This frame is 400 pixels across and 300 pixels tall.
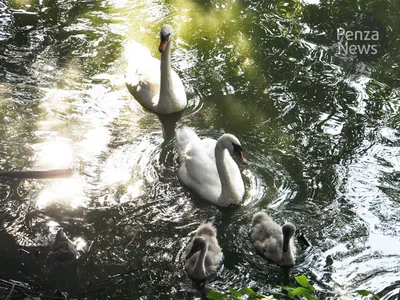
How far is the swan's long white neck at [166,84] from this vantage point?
1016 centimetres

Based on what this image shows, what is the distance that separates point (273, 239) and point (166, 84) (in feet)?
11.3

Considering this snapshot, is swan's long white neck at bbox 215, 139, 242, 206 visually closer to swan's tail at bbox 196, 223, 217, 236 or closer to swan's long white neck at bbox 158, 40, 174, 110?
swan's tail at bbox 196, 223, 217, 236

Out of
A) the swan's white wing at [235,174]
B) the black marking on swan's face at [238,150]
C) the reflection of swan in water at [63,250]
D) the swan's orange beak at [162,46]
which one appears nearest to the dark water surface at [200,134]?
the reflection of swan in water at [63,250]

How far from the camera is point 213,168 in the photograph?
29.0 ft

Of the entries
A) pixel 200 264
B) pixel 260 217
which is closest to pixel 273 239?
pixel 260 217

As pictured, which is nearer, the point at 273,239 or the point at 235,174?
the point at 273,239

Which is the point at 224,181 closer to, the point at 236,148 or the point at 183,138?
the point at 236,148

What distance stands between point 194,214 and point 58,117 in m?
2.85

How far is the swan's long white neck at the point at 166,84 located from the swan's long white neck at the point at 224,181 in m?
1.90

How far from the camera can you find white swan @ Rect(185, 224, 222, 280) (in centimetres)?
726

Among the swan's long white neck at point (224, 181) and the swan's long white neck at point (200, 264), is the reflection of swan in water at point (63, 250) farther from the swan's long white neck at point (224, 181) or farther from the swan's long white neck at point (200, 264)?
the swan's long white neck at point (224, 181)

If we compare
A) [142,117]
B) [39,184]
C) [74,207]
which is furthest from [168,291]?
[142,117]

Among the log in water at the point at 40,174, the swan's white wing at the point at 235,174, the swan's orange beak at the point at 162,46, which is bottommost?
the log in water at the point at 40,174

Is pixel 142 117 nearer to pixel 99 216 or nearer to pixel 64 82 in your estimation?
pixel 64 82
